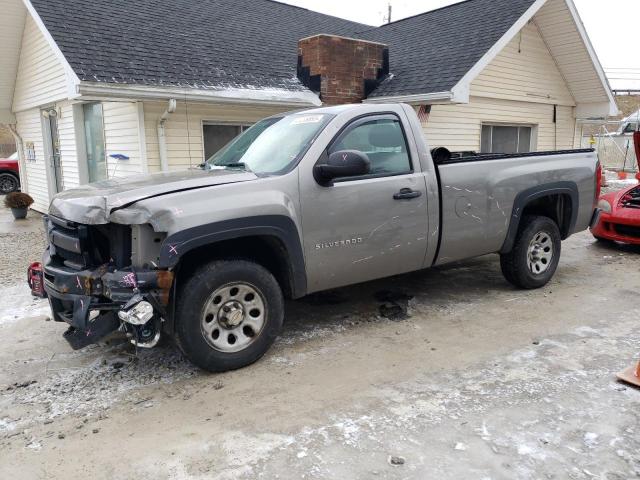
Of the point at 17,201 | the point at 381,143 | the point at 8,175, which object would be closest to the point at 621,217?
the point at 381,143

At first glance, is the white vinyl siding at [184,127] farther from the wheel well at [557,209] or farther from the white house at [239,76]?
the wheel well at [557,209]

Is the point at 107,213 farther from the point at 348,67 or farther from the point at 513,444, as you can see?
the point at 348,67

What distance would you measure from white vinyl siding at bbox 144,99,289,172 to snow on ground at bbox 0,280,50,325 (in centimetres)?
338

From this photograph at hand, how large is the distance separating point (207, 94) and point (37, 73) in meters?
5.45

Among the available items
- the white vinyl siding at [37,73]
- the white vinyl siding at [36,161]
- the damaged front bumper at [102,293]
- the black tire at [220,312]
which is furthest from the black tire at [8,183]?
the black tire at [220,312]

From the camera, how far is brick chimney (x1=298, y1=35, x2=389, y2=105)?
10.8m

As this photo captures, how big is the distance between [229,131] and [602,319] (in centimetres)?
730

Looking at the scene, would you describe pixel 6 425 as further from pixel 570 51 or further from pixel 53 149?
pixel 570 51

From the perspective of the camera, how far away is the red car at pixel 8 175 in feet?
63.8

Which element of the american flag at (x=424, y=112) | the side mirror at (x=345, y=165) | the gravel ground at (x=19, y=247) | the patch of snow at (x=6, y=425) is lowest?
the patch of snow at (x=6, y=425)

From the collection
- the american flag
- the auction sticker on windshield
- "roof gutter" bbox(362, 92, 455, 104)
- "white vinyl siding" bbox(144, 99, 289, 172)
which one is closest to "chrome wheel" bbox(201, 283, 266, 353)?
the auction sticker on windshield

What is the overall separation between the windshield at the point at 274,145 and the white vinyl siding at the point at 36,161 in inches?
382

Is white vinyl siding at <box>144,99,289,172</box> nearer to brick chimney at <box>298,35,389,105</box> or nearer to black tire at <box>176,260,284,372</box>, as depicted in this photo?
brick chimney at <box>298,35,389,105</box>

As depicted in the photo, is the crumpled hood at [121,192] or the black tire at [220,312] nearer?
the crumpled hood at [121,192]
